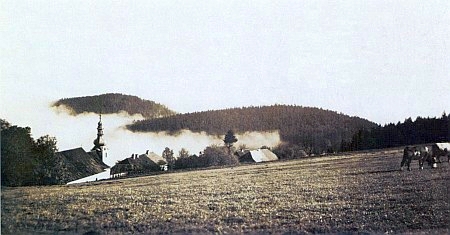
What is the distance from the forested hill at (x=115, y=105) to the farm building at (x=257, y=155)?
960mm

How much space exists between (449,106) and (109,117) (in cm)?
384

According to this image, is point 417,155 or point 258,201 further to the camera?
point 417,155

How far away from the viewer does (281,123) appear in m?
6.82

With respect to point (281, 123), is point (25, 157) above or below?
below

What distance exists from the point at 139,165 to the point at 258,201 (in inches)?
54.4

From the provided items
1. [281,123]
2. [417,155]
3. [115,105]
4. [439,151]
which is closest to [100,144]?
[115,105]

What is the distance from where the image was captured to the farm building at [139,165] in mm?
6699

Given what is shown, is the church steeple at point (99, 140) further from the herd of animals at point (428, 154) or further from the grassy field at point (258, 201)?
the herd of animals at point (428, 154)

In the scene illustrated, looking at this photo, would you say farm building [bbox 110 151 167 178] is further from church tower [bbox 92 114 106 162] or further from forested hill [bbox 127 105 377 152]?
forested hill [bbox 127 105 377 152]

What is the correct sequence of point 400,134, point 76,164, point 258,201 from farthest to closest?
point 400,134
point 76,164
point 258,201

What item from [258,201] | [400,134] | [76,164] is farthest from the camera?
[400,134]

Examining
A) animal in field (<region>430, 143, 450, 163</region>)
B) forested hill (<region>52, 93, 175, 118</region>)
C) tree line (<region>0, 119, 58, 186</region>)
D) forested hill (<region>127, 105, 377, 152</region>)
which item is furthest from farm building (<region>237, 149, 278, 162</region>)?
tree line (<region>0, 119, 58, 186</region>)

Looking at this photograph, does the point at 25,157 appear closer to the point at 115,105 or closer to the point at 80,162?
the point at 80,162

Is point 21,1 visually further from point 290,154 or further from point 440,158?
point 440,158
